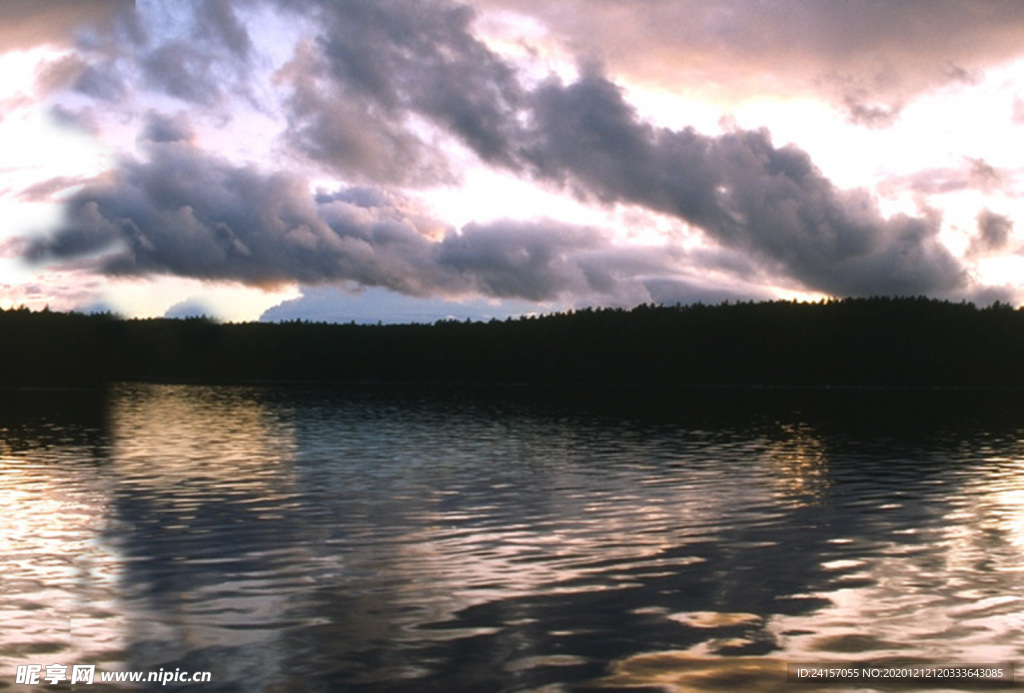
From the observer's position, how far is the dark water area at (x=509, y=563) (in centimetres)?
938

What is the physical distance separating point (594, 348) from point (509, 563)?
91985 millimetres

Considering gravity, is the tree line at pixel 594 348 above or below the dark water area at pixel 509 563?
above

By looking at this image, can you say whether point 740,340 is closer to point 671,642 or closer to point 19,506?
point 19,506

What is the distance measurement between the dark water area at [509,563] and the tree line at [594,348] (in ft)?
179

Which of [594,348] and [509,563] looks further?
[594,348]

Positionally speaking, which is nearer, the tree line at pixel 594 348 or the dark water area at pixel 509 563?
the dark water area at pixel 509 563

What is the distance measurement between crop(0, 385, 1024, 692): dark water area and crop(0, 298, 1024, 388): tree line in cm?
5448

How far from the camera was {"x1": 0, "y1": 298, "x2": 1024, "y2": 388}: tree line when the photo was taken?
9131 centimetres

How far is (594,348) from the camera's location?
10531 centimetres

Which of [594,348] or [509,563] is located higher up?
[594,348]

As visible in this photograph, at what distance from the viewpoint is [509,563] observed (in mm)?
13758

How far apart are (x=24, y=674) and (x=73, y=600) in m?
2.90

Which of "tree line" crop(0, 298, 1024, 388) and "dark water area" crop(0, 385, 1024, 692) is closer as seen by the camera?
"dark water area" crop(0, 385, 1024, 692)

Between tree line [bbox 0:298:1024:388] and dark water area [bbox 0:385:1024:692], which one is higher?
tree line [bbox 0:298:1024:388]
